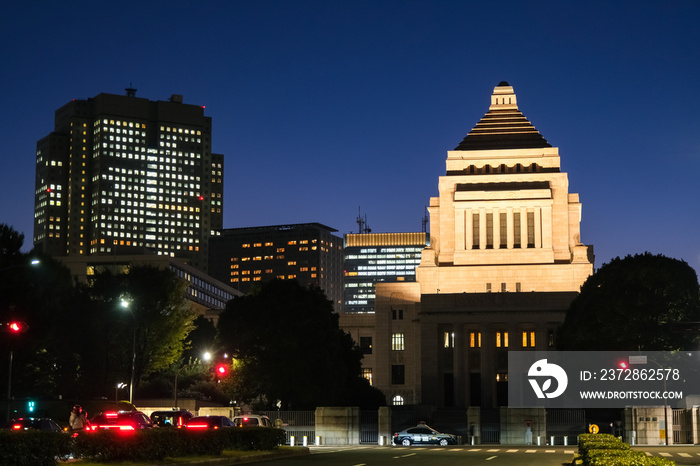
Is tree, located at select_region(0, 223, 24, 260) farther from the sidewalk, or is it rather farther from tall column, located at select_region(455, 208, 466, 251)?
tall column, located at select_region(455, 208, 466, 251)

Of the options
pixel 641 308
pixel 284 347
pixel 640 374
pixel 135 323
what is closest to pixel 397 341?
pixel 135 323

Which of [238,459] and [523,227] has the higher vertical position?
[523,227]

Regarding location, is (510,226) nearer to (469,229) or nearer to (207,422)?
(469,229)

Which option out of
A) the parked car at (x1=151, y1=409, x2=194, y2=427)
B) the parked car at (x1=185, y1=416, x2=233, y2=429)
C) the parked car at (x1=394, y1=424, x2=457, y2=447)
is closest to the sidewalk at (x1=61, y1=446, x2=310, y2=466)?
the parked car at (x1=185, y1=416, x2=233, y2=429)

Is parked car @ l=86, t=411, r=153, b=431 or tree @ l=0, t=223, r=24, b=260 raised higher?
tree @ l=0, t=223, r=24, b=260

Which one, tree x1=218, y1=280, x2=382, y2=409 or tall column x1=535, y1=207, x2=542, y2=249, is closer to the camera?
tree x1=218, y1=280, x2=382, y2=409

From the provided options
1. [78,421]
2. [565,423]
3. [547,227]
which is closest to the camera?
[78,421]

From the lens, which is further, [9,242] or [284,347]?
[284,347]

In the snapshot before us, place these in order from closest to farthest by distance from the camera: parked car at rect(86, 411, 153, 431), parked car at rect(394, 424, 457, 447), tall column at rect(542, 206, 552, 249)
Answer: parked car at rect(86, 411, 153, 431), parked car at rect(394, 424, 457, 447), tall column at rect(542, 206, 552, 249)

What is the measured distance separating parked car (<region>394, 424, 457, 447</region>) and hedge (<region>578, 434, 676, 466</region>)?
25.5 metres

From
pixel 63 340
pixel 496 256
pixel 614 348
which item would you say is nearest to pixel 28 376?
pixel 63 340

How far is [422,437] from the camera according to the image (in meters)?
67.4

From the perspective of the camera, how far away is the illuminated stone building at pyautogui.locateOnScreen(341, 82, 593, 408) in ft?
A: 397

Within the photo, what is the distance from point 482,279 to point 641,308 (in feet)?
179
